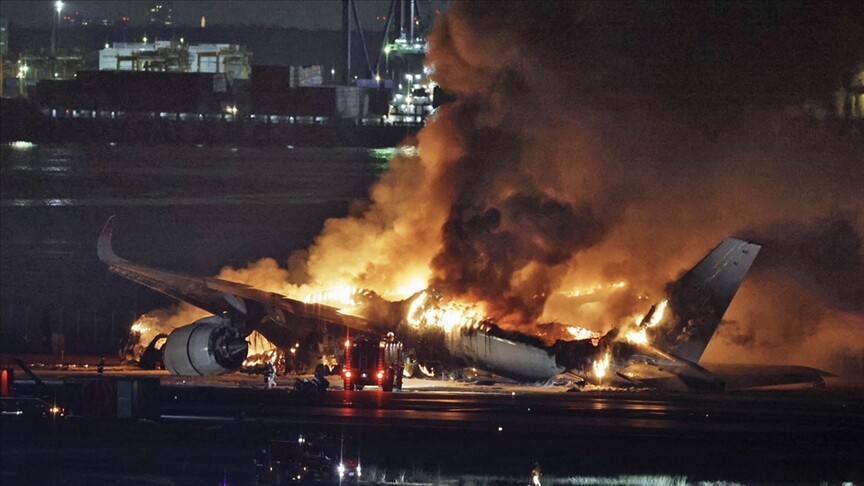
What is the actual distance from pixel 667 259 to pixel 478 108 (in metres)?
8.86

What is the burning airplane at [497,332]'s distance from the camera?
40438 millimetres

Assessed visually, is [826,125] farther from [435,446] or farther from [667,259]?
[435,446]

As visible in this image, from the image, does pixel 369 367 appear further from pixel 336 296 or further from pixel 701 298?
pixel 701 298

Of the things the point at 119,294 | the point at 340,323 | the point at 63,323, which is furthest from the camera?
the point at 119,294

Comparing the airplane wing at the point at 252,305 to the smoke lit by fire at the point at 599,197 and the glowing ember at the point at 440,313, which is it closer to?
the glowing ember at the point at 440,313

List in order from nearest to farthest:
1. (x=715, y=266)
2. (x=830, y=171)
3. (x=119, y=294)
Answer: (x=715, y=266) → (x=830, y=171) → (x=119, y=294)

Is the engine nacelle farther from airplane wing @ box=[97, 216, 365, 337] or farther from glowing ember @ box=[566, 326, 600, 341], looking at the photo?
glowing ember @ box=[566, 326, 600, 341]

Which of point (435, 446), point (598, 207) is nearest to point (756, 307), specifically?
→ point (598, 207)

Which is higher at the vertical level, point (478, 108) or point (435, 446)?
point (478, 108)

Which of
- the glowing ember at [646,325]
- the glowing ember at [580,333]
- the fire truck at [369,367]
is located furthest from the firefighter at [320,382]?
the glowing ember at [646,325]

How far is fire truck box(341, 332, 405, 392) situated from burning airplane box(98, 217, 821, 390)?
2736 mm

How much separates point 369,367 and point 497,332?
427 centimetres

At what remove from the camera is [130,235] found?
131m

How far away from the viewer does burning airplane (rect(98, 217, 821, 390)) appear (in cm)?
4044
